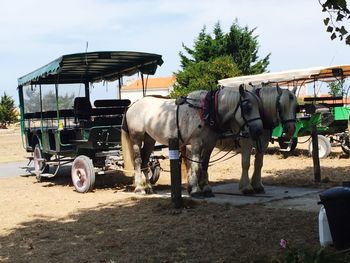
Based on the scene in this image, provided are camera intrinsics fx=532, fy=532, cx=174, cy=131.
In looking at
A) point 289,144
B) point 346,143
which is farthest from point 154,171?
point 346,143

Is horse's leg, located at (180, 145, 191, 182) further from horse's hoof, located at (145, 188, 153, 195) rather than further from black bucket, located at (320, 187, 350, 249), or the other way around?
black bucket, located at (320, 187, 350, 249)

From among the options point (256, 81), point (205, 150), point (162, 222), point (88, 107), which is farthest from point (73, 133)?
point (256, 81)

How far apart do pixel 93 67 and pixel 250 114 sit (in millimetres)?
5149

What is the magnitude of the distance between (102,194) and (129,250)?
4.81 meters

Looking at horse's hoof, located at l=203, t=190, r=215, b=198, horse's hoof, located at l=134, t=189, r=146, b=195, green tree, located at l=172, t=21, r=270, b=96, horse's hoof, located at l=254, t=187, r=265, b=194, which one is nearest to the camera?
horse's hoof, located at l=203, t=190, r=215, b=198

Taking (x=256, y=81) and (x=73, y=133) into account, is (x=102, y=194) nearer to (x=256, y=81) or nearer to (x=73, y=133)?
(x=73, y=133)

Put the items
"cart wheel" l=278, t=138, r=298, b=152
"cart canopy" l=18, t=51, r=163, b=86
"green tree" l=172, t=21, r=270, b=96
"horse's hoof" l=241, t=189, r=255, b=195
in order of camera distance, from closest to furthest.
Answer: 1. "horse's hoof" l=241, t=189, r=255, b=195
2. "cart canopy" l=18, t=51, r=163, b=86
3. "cart wheel" l=278, t=138, r=298, b=152
4. "green tree" l=172, t=21, r=270, b=96

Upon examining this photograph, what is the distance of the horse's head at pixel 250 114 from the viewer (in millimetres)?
8477

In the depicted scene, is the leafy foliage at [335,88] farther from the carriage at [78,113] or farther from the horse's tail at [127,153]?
the horse's tail at [127,153]

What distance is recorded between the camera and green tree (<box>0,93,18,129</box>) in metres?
53.1

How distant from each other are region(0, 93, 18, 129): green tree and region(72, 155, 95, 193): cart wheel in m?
44.2

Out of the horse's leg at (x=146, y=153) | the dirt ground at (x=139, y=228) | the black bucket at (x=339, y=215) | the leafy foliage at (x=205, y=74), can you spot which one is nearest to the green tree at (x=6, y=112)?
the leafy foliage at (x=205, y=74)

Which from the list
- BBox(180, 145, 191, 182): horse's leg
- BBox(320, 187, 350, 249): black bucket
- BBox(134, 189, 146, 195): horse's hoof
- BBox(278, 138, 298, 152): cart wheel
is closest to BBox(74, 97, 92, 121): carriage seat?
BBox(134, 189, 146, 195): horse's hoof

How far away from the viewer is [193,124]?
9.08 m
